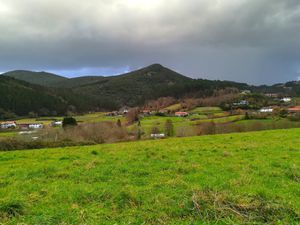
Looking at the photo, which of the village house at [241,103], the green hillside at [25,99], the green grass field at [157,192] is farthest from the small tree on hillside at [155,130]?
the green hillside at [25,99]

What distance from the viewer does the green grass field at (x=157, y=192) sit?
6840mm

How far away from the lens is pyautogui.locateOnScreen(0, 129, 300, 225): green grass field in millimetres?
6840

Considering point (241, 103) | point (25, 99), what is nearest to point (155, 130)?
point (241, 103)

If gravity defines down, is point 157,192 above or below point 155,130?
above

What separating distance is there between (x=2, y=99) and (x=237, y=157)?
169m

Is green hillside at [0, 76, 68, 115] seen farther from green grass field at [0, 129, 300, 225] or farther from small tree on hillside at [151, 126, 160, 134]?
green grass field at [0, 129, 300, 225]

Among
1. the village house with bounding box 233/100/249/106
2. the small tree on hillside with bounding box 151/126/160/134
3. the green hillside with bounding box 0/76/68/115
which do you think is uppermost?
the green hillside with bounding box 0/76/68/115

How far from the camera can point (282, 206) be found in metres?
7.11

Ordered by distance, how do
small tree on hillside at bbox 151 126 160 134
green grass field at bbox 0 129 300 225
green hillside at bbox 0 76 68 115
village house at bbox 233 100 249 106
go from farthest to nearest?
green hillside at bbox 0 76 68 115, village house at bbox 233 100 249 106, small tree on hillside at bbox 151 126 160 134, green grass field at bbox 0 129 300 225

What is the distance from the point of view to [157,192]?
884 centimetres

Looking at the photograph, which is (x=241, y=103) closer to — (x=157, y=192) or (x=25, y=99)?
(x=25, y=99)

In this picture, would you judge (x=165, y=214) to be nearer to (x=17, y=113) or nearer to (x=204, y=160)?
(x=204, y=160)

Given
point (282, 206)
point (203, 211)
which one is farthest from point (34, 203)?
point (282, 206)

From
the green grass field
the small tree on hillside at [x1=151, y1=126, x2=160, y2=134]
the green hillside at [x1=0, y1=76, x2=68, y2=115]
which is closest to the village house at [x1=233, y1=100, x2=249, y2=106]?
the small tree on hillside at [x1=151, y1=126, x2=160, y2=134]
